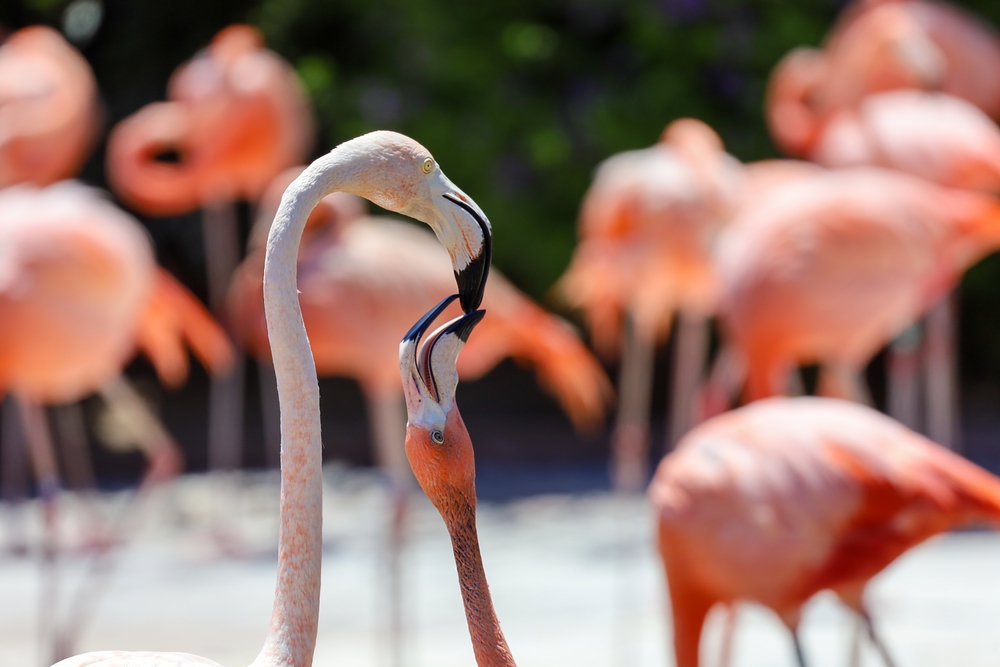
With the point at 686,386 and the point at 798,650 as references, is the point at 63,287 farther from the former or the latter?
the point at 686,386

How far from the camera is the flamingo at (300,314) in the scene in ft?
4.22

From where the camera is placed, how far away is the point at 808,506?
2193 mm

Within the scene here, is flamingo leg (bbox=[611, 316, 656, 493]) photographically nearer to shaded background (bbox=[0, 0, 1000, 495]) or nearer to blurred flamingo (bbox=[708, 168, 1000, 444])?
shaded background (bbox=[0, 0, 1000, 495])

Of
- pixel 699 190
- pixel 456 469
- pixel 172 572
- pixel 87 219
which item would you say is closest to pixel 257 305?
pixel 87 219

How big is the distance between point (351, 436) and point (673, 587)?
173 inches

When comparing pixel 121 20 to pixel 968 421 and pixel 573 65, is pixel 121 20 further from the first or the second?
pixel 968 421

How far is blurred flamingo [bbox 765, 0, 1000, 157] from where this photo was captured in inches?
184

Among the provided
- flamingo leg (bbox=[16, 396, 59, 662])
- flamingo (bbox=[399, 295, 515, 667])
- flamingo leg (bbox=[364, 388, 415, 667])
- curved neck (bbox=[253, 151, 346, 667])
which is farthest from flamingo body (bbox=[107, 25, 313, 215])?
flamingo (bbox=[399, 295, 515, 667])

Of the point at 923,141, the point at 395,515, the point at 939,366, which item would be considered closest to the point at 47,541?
the point at 395,515

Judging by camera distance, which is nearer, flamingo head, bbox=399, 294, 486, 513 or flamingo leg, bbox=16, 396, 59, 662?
flamingo head, bbox=399, 294, 486, 513

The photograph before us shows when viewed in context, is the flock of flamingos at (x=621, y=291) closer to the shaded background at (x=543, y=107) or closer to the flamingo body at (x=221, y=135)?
the flamingo body at (x=221, y=135)

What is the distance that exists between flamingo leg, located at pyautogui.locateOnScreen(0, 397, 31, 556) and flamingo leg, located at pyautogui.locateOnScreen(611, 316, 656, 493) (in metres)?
2.30

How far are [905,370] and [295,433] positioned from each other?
3988 millimetres

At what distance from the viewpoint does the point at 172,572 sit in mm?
4273
